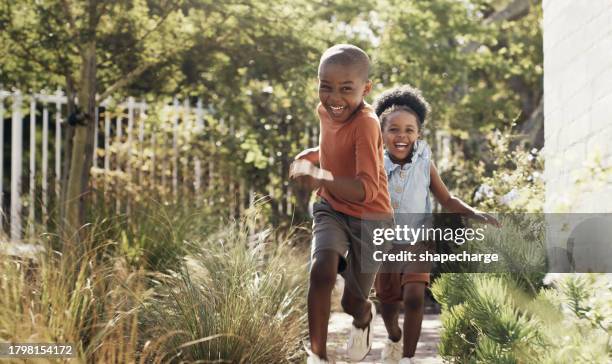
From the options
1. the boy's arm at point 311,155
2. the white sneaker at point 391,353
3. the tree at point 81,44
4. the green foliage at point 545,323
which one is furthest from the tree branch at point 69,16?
the green foliage at point 545,323

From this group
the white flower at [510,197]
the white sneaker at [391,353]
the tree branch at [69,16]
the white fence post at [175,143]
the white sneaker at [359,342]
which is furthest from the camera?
the white fence post at [175,143]

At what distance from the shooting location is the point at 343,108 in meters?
3.43

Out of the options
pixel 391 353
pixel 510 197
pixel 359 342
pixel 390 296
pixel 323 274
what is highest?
pixel 510 197

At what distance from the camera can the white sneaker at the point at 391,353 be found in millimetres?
4273

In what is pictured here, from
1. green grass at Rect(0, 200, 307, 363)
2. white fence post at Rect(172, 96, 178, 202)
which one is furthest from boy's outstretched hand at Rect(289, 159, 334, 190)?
white fence post at Rect(172, 96, 178, 202)

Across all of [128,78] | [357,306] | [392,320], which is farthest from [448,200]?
[128,78]

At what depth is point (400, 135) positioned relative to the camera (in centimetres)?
432

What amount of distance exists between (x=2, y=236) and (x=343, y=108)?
6.58 feet

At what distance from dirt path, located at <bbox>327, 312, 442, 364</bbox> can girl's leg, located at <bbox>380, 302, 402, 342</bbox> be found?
23 centimetres

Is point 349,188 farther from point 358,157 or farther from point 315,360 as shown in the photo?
point 315,360

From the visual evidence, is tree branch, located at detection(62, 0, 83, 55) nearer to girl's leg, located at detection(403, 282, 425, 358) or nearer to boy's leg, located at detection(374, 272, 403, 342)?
boy's leg, located at detection(374, 272, 403, 342)

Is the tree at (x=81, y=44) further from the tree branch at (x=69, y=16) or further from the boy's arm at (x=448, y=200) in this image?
the boy's arm at (x=448, y=200)

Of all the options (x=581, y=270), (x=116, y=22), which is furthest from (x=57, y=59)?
(x=581, y=270)

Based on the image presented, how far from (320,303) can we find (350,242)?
36 cm
